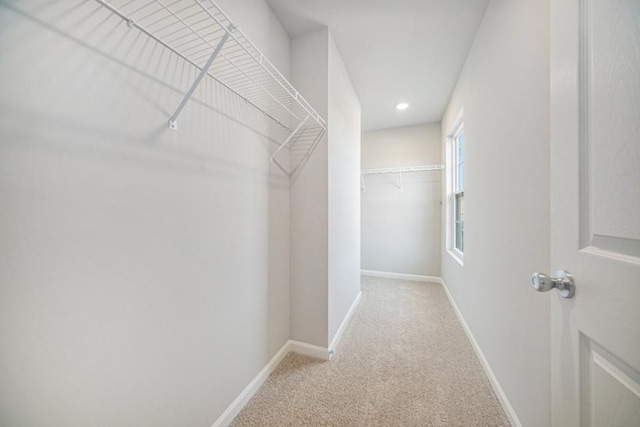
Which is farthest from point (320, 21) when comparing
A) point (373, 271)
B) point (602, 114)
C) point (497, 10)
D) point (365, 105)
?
point (373, 271)

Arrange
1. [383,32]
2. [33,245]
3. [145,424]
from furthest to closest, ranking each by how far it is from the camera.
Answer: [383,32]
[145,424]
[33,245]

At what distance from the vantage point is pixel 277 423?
3.95 feet

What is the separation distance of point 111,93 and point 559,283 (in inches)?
54.8

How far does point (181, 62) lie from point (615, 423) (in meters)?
1.63

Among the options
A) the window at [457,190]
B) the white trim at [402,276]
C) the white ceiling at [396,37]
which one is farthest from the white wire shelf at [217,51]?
the white trim at [402,276]

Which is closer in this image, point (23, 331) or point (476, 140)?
point (23, 331)

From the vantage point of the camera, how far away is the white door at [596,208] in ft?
1.42

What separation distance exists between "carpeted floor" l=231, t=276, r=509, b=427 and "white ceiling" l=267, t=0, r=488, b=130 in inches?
98.0

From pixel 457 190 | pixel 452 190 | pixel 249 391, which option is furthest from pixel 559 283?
pixel 452 190

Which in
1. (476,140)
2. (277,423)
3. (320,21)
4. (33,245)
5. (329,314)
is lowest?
(277,423)

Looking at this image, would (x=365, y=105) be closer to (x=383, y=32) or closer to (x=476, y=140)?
(x=383, y=32)

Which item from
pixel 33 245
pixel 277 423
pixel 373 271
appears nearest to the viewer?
pixel 33 245

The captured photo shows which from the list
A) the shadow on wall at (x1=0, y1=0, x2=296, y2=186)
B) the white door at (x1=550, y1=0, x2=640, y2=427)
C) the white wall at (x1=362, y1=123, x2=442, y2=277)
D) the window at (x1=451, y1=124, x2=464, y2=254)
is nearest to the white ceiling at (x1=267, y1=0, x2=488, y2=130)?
the window at (x1=451, y1=124, x2=464, y2=254)

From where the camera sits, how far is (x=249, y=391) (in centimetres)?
134
